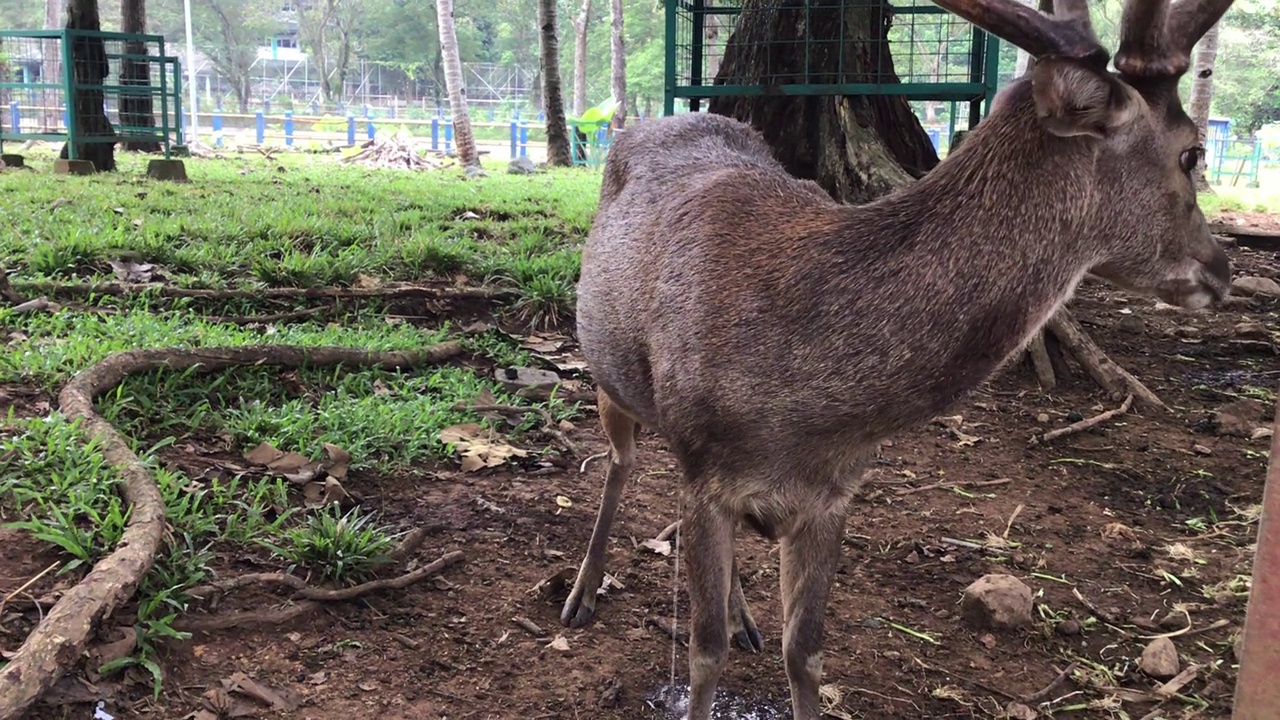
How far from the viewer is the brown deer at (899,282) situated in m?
2.56

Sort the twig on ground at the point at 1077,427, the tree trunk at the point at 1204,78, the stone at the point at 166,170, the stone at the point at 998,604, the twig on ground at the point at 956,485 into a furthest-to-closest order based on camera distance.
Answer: the tree trunk at the point at 1204,78 < the stone at the point at 166,170 < the twig on ground at the point at 1077,427 < the twig on ground at the point at 956,485 < the stone at the point at 998,604

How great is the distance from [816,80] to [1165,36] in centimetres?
401

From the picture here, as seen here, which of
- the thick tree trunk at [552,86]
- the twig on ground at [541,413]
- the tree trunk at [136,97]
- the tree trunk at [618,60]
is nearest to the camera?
the twig on ground at [541,413]

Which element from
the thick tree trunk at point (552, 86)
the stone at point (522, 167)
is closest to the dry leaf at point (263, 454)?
the thick tree trunk at point (552, 86)

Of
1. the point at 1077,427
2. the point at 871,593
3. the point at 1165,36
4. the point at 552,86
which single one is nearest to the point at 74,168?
the point at 552,86

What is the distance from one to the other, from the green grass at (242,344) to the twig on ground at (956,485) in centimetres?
167

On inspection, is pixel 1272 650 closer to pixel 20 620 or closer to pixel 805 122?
pixel 20 620

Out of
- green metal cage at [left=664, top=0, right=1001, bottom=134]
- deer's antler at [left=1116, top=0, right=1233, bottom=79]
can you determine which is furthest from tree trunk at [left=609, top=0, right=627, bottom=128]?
→ deer's antler at [left=1116, top=0, right=1233, bottom=79]

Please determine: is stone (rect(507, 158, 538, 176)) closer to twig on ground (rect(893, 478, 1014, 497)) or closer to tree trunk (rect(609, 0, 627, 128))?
tree trunk (rect(609, 0, 627, 128))

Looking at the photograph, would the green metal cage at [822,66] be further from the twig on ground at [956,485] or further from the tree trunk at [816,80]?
the twig on ground at [956,485]

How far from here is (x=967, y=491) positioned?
4711mm

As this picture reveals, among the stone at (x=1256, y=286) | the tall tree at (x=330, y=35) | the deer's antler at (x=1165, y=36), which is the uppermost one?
the tall tree at (x=330, y=35)

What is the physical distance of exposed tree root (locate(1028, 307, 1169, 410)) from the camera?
566cm

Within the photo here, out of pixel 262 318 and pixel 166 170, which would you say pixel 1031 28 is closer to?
pixel 262 318
